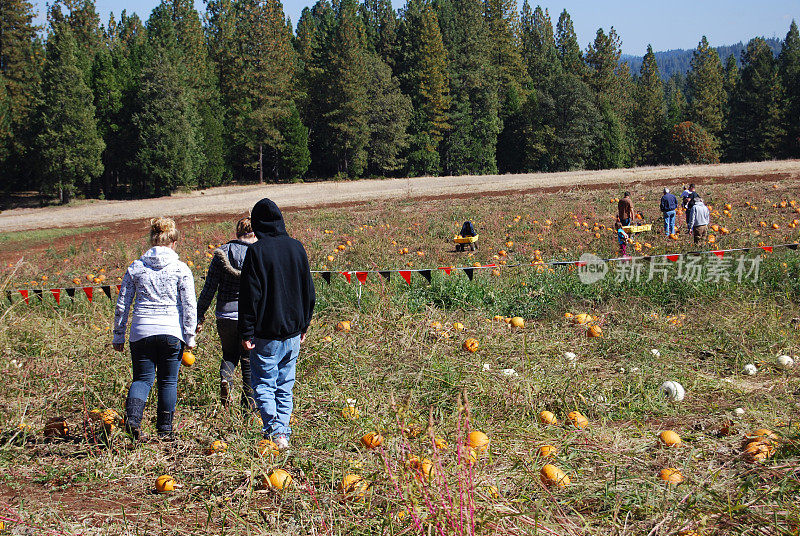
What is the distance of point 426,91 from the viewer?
2296 inches

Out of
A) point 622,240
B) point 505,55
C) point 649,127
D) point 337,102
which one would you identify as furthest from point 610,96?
point 622,240

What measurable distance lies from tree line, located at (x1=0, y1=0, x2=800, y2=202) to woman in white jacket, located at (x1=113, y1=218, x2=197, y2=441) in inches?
1560

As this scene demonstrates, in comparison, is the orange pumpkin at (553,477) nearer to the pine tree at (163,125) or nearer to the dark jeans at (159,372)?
the dark jeans at (159,372)

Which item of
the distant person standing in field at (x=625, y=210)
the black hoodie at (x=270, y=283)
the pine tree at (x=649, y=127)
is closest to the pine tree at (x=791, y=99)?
the pine tree at (x=649, y=127)

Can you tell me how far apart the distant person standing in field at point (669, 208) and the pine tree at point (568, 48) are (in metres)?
55.6

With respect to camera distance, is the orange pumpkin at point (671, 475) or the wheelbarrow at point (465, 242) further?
the wheelbarrow at point (465, 242)

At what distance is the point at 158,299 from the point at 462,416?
2.29 metres

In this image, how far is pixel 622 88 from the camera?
74688 mm

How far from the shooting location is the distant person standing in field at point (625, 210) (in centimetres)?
1400

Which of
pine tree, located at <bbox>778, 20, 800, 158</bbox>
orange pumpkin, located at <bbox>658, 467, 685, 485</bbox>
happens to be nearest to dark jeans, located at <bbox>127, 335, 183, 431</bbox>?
orange pumpkin, located at <bbox>658, 467, 685, 485</bbox>

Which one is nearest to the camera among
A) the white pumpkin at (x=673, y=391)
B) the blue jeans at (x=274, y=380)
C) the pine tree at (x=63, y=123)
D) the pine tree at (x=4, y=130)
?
the blue jeans at (x=274, y=380)

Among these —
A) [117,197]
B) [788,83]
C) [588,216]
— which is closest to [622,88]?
[788,83]

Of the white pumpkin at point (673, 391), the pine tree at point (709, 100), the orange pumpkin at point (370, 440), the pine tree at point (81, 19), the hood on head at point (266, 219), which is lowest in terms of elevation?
the white pumpkin at point (673, 391)

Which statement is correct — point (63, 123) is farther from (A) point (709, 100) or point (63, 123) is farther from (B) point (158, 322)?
(A) point (709, 100)
